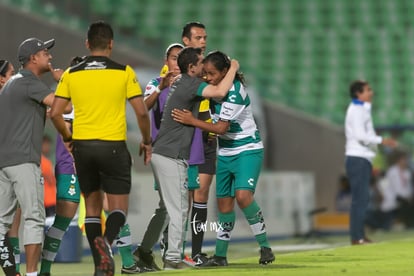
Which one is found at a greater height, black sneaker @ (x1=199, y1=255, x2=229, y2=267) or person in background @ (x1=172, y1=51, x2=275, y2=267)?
person in background @ (x1=172, y1=51, x2=275, y2=267)

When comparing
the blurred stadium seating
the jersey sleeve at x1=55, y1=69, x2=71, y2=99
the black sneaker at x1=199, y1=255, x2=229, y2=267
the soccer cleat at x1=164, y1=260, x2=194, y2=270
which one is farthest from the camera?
the blurred stadium seating

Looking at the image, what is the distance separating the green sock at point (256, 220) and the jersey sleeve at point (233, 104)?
34.7 inches

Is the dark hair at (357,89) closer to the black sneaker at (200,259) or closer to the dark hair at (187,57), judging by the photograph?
the black sneaker at (200,259)

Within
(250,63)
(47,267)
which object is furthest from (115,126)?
(250,63)

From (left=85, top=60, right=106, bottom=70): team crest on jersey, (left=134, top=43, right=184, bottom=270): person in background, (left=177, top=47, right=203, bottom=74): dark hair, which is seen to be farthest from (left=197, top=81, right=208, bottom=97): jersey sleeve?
(left=85, top=60, right=106, bottom=70): team crest on jersey

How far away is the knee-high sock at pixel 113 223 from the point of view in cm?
927

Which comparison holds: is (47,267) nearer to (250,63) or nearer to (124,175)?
(124,175)

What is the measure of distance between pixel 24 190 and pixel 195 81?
1.95 meters

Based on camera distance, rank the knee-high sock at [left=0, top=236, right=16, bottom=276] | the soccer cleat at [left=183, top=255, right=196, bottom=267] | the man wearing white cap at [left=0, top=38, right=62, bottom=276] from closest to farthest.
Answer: the man wearing white cap at [left=0, top=38, right=62, bottom=276]
the knee-high sock at [left=0, top=236, right=16, bottom=276]
the soccer cleat at [left=183, top=255, right=196, bottom=267]

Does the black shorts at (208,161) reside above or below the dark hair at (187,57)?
below

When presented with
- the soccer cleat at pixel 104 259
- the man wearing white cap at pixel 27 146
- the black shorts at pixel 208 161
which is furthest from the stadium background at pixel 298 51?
the soccer cleat at pixel 104 259

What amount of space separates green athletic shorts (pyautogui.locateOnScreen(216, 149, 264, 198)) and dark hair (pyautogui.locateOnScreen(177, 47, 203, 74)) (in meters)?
1.01

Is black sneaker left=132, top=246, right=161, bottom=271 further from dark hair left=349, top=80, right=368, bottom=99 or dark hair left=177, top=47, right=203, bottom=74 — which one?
dark hair left=349, top=80, right=368, bottom=99

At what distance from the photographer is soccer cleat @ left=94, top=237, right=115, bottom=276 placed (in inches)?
350
